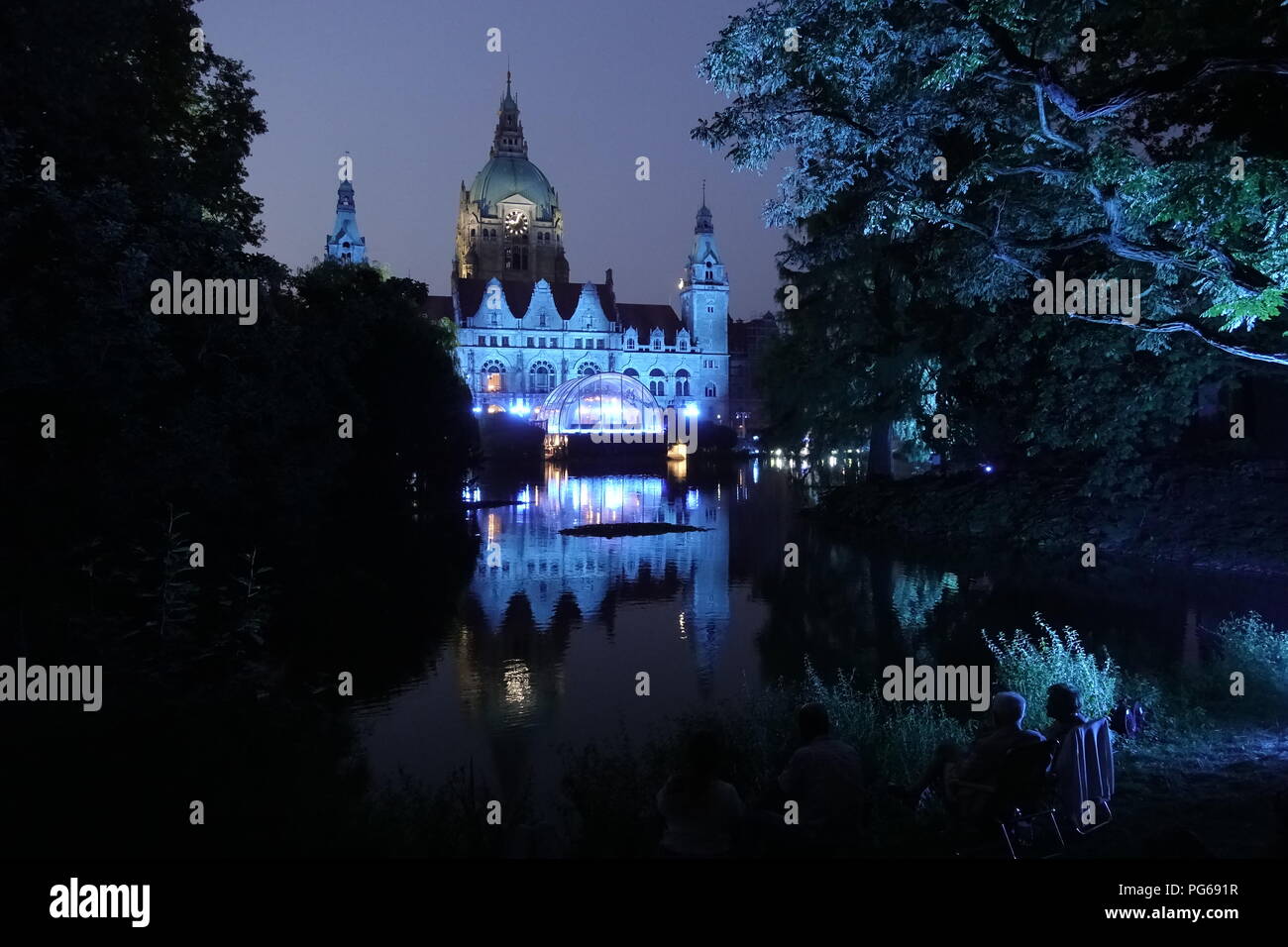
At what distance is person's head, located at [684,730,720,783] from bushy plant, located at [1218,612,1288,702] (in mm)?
6966

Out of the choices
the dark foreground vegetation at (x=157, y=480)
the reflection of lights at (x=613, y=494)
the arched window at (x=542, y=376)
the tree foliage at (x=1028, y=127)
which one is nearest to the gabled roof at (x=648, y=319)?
the arched window at (x=542, y=376)

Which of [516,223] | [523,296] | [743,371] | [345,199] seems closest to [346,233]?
[345,199]

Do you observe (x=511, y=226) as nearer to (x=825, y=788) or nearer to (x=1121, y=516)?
(x=1121, y=516)

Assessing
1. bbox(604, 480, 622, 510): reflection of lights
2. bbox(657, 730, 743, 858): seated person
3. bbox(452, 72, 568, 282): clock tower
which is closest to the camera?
bbox(657, 730, 743, 858): seated person

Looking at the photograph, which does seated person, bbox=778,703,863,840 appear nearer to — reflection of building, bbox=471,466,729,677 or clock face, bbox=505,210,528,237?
reflection of building, bbox=471,466,729,677

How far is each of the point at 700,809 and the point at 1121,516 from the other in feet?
68.5

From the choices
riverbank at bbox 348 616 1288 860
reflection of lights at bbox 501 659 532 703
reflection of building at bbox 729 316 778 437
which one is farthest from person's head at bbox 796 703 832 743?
reflection of building at bbox 729 316 778 437

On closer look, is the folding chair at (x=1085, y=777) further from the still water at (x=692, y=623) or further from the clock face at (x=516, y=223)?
the clock face at (x=516, y=223)

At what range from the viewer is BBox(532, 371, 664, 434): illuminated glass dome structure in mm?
79812

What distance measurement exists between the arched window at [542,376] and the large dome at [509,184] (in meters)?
29.5

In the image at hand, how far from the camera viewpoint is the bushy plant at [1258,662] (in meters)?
8.94

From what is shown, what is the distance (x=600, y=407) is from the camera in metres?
81.3
